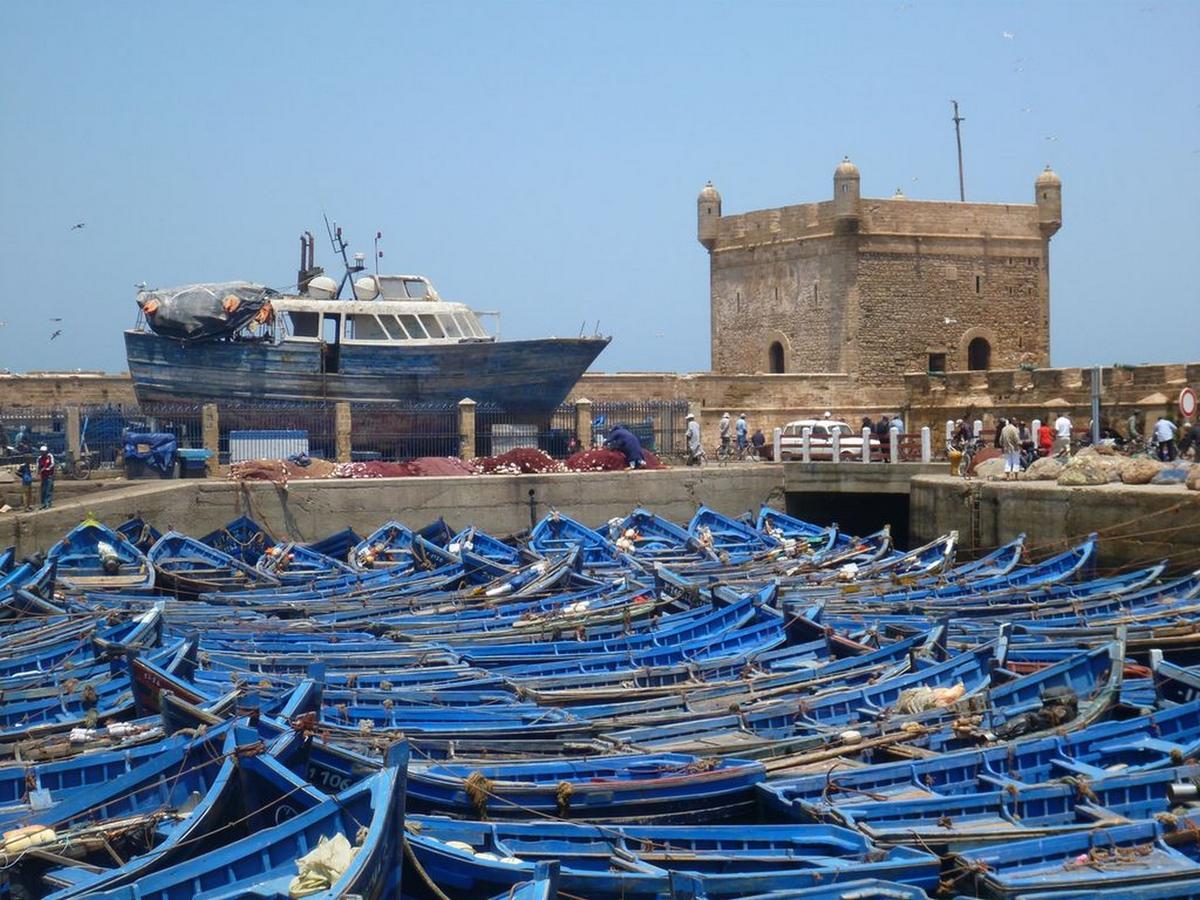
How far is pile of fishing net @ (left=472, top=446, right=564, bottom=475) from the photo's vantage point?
2667cm

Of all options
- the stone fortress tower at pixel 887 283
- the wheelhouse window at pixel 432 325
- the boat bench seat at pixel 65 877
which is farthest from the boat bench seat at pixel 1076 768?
the stone fortress tower at pixel 887 283

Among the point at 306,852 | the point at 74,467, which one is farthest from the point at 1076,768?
the point at 74,467

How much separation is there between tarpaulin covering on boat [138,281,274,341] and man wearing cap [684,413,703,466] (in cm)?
928

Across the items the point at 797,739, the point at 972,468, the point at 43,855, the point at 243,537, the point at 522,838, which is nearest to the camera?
the point at 43,855

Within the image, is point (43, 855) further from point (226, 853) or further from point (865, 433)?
point (865, 433)

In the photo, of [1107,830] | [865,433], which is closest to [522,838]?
[1107,830]

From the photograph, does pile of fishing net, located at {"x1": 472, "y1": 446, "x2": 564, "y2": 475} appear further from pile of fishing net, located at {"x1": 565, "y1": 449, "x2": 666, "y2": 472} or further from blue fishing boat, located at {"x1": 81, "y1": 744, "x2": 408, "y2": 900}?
blue fishing boat, located at {"x1": 81, "y1": 744, "x2": 408, "y2": 900}

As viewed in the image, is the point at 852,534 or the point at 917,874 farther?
the point at 852,534

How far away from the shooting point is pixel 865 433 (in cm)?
2873

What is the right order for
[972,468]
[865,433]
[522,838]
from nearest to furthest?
[522,838] → [972,468] → [865,433]

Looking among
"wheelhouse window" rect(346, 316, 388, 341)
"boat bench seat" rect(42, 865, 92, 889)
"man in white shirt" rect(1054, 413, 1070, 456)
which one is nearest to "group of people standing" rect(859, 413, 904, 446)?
"man in white shirt" rect(1054, 413, 1070, 456)

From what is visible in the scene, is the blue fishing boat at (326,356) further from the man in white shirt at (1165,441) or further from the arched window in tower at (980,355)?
the arched window in tower at (980,355)

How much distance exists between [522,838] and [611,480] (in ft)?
59.0

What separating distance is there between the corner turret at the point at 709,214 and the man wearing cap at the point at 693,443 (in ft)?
36.8
